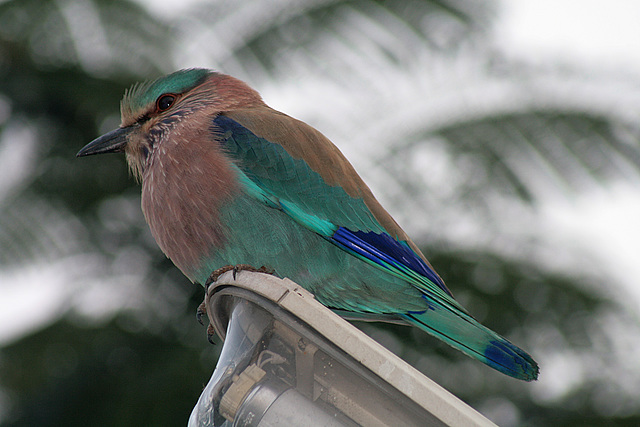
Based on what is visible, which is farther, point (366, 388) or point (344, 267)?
point (344, 267)

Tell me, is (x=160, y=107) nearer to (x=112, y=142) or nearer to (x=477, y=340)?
(x=112, y=142)

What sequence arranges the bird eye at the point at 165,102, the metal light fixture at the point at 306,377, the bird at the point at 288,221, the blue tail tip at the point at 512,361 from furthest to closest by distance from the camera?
the bird eye at the point at 165,102 < the bird at the point at 288,221 < the blue tail tip at the point at 512,361 < the metal light fixture at the point at 306,377

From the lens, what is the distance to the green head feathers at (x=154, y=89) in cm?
338

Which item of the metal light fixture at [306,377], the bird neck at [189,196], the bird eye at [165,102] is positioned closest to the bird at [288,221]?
the bird neck at [189,196]

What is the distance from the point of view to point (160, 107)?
133 inches

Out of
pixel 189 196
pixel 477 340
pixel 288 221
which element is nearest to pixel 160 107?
pixel 189 196

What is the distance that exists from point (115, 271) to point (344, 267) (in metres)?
2.76

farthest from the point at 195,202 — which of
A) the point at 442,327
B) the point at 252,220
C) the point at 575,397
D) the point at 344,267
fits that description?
the point at 575,397

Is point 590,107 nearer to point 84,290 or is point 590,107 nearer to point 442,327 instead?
point 442,327

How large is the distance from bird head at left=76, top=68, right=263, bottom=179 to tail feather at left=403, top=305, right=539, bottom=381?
1226mm

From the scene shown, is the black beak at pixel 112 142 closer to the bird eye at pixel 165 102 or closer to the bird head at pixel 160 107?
the bird head at pixel 160 107

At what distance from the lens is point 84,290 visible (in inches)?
205

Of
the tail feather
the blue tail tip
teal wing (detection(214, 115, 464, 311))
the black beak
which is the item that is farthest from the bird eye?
the blue tail tip

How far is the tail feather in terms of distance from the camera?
2.43 m
